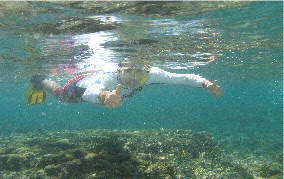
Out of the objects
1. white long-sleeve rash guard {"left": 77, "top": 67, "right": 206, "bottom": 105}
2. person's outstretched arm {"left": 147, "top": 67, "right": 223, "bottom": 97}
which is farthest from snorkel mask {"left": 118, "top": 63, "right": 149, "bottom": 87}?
person's outstretched arm {"left": 147, "top": 67, "right": 223, "bottom": 97}

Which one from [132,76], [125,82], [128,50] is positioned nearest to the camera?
[132,76]

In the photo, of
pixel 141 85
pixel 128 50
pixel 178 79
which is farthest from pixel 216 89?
pixel 128 50

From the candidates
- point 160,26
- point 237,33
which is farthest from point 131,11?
point 237,33

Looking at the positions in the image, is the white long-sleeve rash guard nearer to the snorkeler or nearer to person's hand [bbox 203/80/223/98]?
the snorkeler

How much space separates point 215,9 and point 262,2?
1757mm

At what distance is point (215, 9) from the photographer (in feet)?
29.9

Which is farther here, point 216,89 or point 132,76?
point 132,76

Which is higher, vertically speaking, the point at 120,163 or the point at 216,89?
the point at 216,89

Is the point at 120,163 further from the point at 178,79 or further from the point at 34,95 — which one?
the point at 34,95

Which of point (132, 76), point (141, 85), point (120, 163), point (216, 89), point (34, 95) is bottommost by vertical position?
point (120, 163)

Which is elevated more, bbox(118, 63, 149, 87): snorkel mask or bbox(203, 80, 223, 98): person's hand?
bbox(118, 63, 149, 87): snorkel mask

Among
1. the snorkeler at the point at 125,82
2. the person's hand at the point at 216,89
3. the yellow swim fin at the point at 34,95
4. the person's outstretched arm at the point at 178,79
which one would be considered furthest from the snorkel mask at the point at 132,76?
the yellow swim fin at the point at 34,95

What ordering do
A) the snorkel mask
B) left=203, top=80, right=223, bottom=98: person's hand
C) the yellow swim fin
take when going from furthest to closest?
the yellow swim fin < the snorkel mask < left=203, top=80, right=223, bottom=98: person's hand

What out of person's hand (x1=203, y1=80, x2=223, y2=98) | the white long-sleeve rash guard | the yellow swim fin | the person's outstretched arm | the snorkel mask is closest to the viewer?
person's hand (x1=203, y1=80, x2=223, y2=98)
